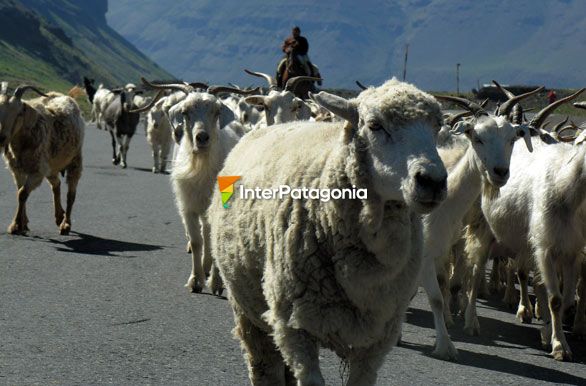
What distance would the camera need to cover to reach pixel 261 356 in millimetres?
5984

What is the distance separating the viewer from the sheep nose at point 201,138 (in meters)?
10.4

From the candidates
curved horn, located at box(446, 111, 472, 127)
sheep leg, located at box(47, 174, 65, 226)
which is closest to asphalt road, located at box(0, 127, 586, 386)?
sheep leg, located at box(47, 174, 65, 226)

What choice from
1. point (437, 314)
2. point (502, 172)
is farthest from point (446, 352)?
point (502, 172)

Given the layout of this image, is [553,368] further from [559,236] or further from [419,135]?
[419,135]

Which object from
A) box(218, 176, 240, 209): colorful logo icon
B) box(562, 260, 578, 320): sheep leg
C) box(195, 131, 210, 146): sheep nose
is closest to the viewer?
box(218, 176, 240, 209): colorful logo icon

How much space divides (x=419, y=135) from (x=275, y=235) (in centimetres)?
91

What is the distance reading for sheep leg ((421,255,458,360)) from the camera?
8047mm

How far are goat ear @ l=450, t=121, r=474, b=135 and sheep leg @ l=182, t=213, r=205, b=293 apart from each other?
270cm

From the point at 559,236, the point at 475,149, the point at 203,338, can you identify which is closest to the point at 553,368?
the point at 559,236

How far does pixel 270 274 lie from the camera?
5227mm

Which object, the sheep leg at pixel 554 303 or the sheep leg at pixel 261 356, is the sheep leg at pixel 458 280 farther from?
the sheep leg at pixel 261 356

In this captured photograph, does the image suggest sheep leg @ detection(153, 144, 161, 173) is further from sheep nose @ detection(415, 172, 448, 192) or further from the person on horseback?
sheep nose @ detection(415, 172, 448, 192)

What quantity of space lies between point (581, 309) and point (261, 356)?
181 inches

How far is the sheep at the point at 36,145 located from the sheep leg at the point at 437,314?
20.0 ft
